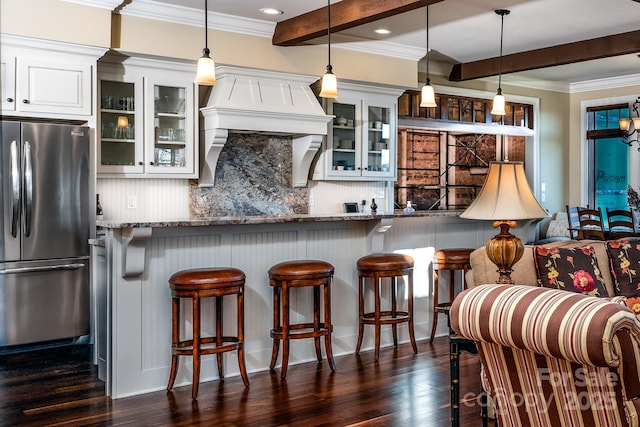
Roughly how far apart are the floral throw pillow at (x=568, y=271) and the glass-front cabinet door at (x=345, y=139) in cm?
277

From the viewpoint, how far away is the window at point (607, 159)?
8.52 m

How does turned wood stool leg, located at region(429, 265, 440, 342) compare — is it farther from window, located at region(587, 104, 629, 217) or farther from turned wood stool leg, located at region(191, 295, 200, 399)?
window, located at region(587, 104, 629, 217)

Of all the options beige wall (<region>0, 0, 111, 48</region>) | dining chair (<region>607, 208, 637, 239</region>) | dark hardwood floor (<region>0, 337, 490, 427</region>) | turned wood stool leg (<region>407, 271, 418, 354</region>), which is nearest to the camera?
dark hardwood floor (<region>0, 337, 490, 427</region>)

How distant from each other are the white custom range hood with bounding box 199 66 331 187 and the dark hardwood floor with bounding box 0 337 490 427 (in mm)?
2034

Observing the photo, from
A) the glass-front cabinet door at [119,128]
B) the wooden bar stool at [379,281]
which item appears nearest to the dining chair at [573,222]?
the wooden bar stool at [379,281]

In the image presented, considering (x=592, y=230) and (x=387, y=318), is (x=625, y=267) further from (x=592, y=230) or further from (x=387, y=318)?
(x=592, y=230)

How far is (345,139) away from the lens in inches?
255

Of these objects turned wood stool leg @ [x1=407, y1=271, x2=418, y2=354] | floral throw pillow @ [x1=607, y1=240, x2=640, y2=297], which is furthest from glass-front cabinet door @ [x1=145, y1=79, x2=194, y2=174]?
floral throw pillow @ [x1=607, y1=240, x2=640, y2=297]

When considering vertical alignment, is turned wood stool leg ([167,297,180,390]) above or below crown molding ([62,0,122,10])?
below

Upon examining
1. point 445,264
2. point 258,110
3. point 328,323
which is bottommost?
point 328,323

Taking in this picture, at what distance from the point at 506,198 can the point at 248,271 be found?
Answer: 6.00ft

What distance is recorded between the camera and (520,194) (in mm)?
3240

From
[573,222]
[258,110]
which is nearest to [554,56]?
[573,222]

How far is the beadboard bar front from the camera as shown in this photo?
3.83m
